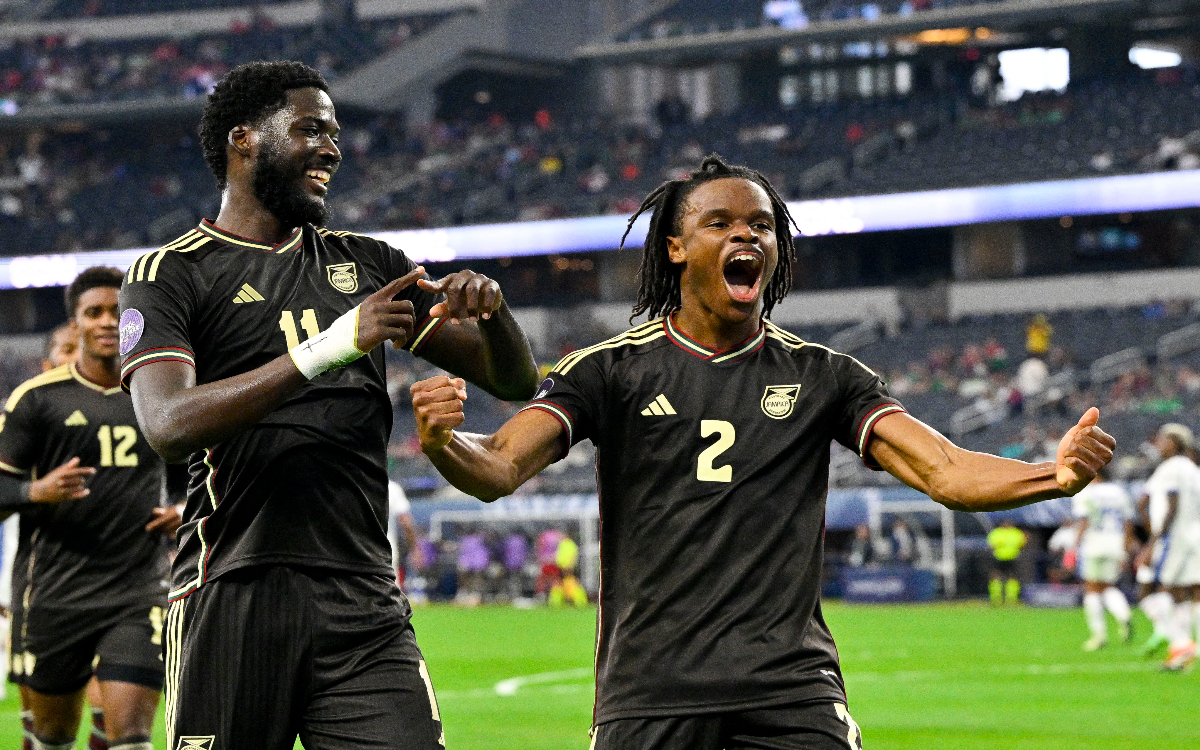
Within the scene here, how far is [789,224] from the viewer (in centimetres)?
498

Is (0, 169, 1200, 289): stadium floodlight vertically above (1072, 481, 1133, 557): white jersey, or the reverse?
(0, 169, 1200, 289): stadium floodlight

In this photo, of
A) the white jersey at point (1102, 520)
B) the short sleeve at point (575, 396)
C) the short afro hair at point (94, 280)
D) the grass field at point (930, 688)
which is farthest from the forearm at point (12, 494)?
the white jersey at point (1102, 520)

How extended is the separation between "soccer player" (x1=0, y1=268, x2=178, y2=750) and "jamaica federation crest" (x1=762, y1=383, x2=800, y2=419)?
11.8 feet

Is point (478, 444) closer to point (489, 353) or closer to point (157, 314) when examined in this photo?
point (489, 353)

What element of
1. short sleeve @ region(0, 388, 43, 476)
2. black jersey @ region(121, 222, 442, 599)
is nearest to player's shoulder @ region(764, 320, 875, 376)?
black jersey @ region(121, 222, 442, 599)

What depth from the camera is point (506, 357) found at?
15.5 feet

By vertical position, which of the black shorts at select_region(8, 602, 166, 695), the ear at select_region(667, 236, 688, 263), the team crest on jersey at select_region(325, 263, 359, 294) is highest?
the ear at select_region(667, 236, 688, 263)

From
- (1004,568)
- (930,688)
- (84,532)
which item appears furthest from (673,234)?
(1004,568)

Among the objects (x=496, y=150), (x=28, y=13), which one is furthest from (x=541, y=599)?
(x=28, y=13)

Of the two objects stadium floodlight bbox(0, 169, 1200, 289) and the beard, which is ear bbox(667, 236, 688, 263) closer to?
the beard

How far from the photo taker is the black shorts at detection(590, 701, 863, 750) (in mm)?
4156

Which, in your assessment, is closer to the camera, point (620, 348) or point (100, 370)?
point (620, 348)

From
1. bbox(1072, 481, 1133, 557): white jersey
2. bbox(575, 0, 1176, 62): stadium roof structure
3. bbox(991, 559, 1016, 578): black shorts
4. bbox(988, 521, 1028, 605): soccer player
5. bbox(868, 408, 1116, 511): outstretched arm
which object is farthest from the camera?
bbox(575, 0, 1176, 62): stadium roof structure

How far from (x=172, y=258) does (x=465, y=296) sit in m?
0.89
